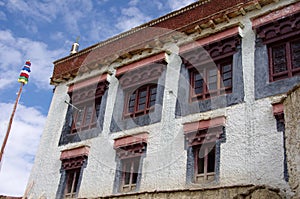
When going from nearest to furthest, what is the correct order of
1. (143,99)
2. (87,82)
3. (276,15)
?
(276,15) < (143,99) < (87,82)

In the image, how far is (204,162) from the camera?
31.3 ft

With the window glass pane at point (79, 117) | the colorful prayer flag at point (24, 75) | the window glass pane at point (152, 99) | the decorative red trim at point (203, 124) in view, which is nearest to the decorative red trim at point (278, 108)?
the decorative red trim at point (203, 124)

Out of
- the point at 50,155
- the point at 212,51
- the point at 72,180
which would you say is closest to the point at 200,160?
the point at 212,51

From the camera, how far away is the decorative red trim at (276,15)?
973cm

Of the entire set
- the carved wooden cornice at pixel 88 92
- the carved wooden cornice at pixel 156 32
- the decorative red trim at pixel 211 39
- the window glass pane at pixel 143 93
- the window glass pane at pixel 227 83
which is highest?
the carved wooden cornice at pixel 156 32

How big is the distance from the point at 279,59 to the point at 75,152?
6886 millimetres

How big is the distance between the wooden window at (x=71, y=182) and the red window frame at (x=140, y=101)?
252cm

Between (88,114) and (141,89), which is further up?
(141,89)

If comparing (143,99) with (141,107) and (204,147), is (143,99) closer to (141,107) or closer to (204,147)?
(141,107)

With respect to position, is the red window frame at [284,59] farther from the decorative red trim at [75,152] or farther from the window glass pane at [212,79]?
the decorative red trim at [75,152]

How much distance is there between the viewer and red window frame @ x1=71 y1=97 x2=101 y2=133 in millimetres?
12977

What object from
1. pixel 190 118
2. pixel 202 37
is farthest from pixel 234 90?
pixel 202 37

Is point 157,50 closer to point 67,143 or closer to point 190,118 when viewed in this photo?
point 190,118

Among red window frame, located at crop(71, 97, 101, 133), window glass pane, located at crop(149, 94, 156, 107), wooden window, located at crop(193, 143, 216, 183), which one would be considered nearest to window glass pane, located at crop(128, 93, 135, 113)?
window glass pane, located at crop(149, 94, 156, 107)
